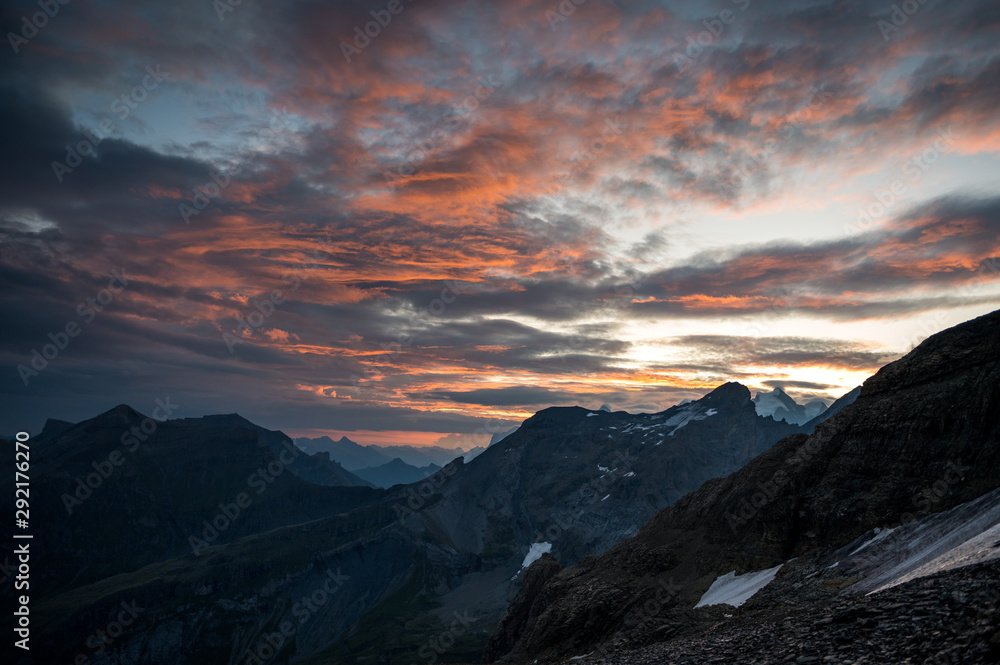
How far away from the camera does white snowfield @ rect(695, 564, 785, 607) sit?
49.9m

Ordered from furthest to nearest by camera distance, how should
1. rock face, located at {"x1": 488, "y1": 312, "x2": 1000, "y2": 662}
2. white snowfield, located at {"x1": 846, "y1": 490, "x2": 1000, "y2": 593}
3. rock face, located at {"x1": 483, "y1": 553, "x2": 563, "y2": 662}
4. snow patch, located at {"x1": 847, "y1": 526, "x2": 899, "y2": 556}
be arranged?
rock face, located at {"x1": 483, "y1": 553, "x2": 563, "y2": 662} < rock face, located at {"x1": 488, "y1": 312, "x2": 1000, "y2": 662} < snow patch, located at {"x1": 847, "y1": 526, "x2": 899, "y2": 556} < white snowfield, located at {"x1": 846, "y1": 490, "x2": 1000, "y2": 593}

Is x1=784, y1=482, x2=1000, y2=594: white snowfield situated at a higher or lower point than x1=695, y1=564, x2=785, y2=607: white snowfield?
higher

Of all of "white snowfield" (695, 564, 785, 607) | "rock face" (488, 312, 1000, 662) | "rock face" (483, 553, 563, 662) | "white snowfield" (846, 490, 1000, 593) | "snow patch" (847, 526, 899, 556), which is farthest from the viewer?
"rock face" (483, 553, 563, 662)

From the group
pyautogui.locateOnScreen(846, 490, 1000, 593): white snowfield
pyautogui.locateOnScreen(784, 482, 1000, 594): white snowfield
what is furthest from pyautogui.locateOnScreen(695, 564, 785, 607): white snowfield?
pyautogui.locateOnScreen(846, 490, 1000, 593): white snowfield

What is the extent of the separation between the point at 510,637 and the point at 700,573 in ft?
124

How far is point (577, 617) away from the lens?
61906 millimetres

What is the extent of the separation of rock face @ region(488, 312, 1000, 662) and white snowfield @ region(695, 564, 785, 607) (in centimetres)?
149

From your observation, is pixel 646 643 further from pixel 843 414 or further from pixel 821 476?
pixel 843 414

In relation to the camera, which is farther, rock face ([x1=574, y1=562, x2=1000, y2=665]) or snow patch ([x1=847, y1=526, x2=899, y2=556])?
snow patch ([x1=847, y1=526, x2=899, y2=556])

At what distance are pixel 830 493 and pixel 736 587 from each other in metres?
14.3

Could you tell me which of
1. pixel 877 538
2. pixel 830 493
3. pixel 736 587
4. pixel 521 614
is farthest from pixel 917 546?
pixel 521 614

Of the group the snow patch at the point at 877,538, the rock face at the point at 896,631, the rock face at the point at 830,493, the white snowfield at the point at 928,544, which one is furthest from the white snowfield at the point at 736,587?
the rock face at the point at 896,631

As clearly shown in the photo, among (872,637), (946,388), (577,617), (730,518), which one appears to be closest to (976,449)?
(946,388)

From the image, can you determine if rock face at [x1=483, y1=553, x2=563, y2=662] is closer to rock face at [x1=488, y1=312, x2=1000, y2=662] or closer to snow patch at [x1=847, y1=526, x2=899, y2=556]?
rock face at [x1=488, y1=312, x2=1000, y2=662]
